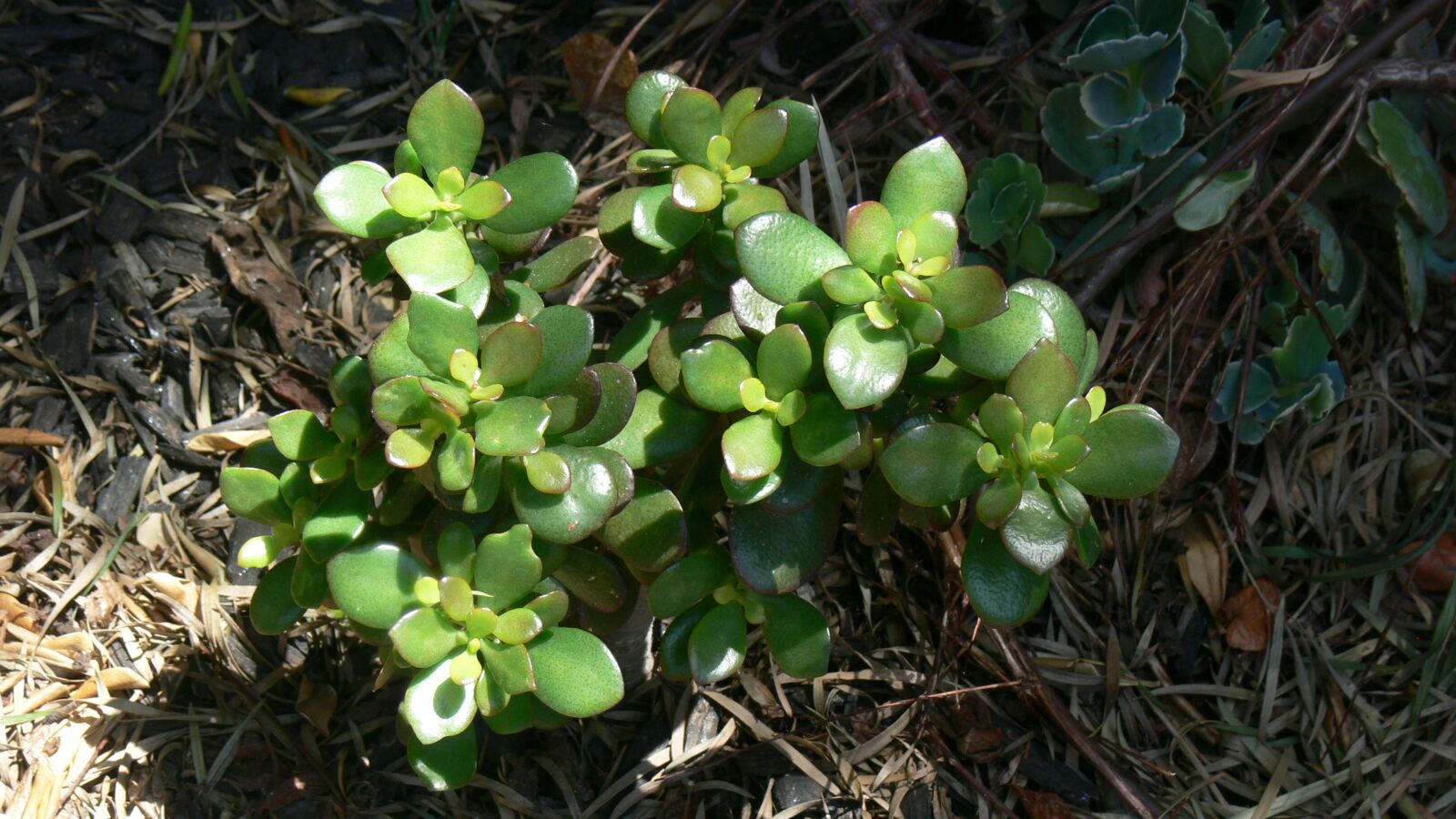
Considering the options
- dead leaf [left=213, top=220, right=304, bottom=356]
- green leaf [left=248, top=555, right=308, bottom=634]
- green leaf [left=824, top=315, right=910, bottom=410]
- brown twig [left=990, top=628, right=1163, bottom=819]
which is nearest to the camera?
green leaf [left=824, top=315, right=910, bottom=410]

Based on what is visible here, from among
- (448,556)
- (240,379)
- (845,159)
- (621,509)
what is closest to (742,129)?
(621,509)

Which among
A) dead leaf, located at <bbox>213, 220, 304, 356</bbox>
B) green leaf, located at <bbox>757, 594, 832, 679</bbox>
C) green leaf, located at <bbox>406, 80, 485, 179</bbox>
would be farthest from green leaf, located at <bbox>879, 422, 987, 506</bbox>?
dead leaf, located at <bbox>213, 220, 304, 356</bbox>

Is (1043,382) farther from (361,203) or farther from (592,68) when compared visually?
(592,68)

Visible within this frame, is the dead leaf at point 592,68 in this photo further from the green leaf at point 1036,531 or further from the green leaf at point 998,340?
the green leaf at point 1036,531

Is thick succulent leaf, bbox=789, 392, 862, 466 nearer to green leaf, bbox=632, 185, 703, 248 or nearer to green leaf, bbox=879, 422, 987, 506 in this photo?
green leaf, bbox=879, 422, 987, 506

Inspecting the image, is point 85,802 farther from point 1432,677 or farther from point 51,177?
point 1432,677

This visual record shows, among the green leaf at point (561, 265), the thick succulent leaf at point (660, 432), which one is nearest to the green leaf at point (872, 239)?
the thick succulent leaf at point (660, 432)
